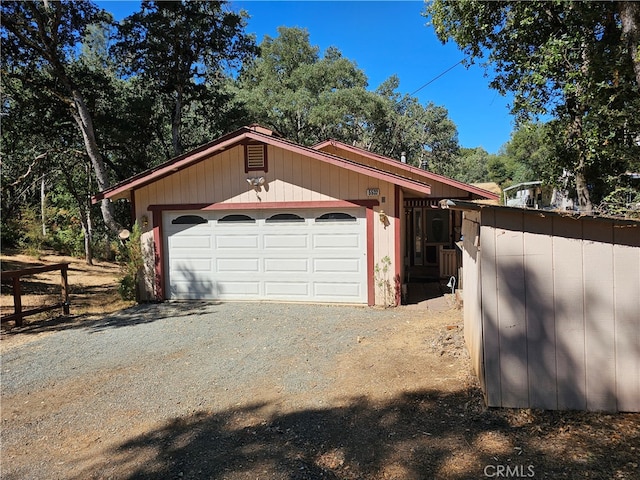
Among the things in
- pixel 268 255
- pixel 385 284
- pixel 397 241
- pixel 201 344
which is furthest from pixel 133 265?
pixel 397 241

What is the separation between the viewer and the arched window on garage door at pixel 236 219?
30.1 feet

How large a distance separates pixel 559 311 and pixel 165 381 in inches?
173

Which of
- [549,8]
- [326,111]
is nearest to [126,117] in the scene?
[326,111]

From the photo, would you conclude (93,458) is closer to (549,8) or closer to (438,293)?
(438,293)

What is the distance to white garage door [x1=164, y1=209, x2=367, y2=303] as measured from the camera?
875cm

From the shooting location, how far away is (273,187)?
352 inches

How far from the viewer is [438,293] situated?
980 centimetres

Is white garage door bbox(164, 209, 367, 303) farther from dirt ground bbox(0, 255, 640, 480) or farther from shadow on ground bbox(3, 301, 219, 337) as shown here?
dirt ground bbox(0, 255, 640, 480)

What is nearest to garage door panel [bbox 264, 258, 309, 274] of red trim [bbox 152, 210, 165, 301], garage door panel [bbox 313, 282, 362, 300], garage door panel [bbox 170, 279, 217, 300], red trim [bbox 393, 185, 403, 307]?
garage door panel [bbox 313, 282, 362, 300]

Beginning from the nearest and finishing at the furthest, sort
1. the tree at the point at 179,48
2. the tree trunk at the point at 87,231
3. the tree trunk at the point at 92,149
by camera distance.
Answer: the tree trunk at the point at 92,149 → the tree at the point at 179,48 → the tree trunk at the point at 87,231

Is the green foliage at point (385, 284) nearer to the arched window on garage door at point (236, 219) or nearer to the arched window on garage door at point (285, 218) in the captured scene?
the arched window on garage door at point (285, 218)

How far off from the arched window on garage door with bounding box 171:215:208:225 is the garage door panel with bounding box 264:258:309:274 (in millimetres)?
1822

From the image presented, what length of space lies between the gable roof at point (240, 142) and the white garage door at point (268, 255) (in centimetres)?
97

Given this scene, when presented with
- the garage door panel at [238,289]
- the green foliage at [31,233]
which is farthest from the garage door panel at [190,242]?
the green foliage at [31,233]
